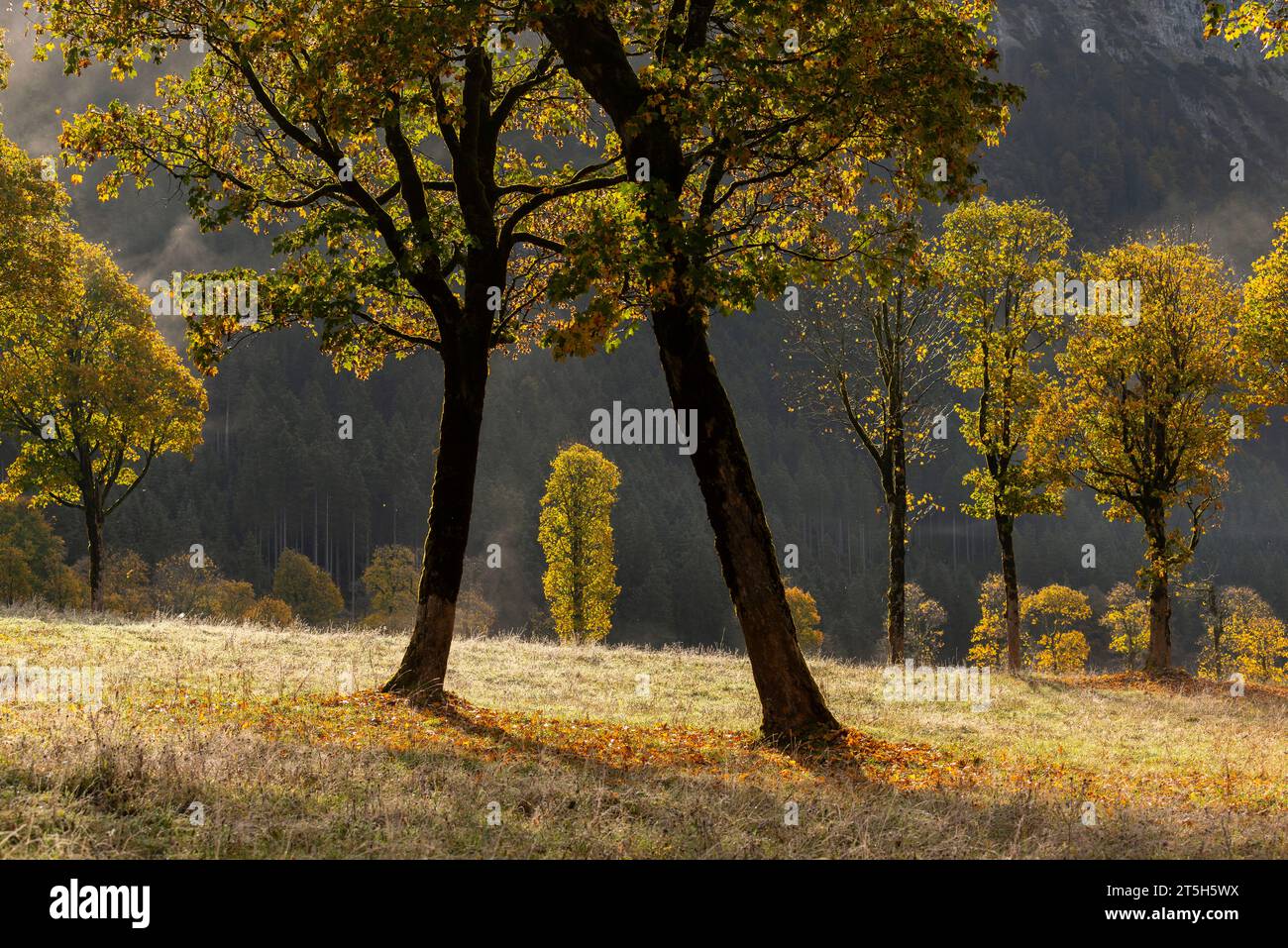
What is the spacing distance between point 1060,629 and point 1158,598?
74.8 meters

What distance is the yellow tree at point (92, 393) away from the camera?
1420 inches

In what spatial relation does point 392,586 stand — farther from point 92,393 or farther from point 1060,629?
point 1060,629

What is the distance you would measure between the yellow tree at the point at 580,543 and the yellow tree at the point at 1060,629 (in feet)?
110

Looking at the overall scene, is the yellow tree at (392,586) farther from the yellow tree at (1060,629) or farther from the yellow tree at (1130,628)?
the yellow tree at (1130,628)

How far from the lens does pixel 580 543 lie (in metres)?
62.8

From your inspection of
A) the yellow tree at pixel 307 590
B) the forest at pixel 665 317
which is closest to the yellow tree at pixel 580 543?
the forest at pixel 665 317

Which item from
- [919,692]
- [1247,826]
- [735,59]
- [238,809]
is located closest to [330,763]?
[238,809]

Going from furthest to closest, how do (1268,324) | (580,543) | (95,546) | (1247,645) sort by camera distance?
(1247,645)
(580,543)
(95,546)
(1268,324)

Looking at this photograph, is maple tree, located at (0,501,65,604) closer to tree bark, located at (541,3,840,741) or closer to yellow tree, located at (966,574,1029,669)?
yellow tree, located at (966,574,1029,669)

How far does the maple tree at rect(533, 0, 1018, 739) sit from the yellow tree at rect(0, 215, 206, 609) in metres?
29.0

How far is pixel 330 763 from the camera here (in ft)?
28.1

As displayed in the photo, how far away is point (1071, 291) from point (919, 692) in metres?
18.3

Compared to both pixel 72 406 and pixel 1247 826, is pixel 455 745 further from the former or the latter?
pixel 72 406

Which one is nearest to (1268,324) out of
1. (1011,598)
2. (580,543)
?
(1011,598)
